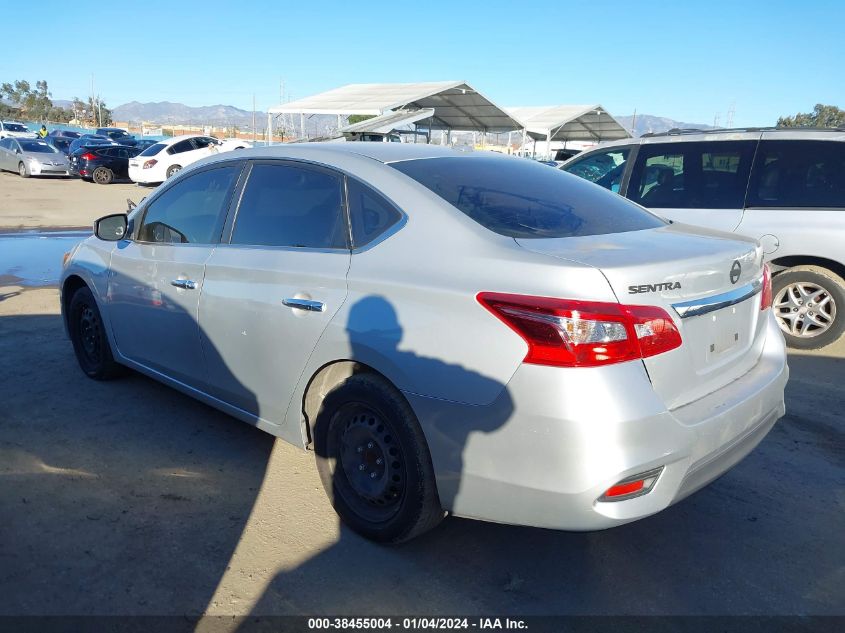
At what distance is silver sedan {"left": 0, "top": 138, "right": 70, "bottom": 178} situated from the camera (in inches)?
976

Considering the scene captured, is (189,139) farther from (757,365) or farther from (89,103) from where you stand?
(89,103)

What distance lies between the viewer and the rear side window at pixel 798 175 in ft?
18.6

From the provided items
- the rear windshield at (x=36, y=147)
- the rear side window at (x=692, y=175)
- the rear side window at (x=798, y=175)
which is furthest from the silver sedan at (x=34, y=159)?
the rear side window at (x=798, y=175)


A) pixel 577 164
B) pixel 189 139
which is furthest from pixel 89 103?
pixel 577 164

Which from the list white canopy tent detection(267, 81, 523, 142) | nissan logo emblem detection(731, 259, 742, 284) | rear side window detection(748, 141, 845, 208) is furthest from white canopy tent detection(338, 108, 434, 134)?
nissan logo emblem detection(731, 259, 742, 284)

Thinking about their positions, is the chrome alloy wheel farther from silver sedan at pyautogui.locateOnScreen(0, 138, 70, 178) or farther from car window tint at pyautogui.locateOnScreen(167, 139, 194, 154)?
silver sedan at pyautogui.locateOnScreen(0, 138, 70, 178)

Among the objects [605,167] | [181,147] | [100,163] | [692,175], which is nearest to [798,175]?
[692,175]

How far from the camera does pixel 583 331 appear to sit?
2.25 m

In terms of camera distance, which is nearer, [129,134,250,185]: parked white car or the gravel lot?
the gravel lot

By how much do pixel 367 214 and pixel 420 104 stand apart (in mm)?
31479

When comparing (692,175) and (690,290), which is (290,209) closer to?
(690,290)

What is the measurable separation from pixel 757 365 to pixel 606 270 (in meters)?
1.15

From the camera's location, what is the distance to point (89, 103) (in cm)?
10238

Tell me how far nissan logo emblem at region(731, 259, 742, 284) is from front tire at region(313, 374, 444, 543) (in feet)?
4.62
